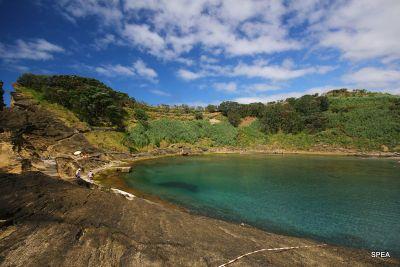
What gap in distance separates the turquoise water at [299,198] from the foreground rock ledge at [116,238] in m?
3.91

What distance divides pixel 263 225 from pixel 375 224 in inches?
274

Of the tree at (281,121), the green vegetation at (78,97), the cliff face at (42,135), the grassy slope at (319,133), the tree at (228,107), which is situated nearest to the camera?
the cliff face at (42,135)

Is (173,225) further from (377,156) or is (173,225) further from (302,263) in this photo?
(377,156)

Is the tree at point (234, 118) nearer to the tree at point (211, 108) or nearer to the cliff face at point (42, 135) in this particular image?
the tree at point (211, 108)

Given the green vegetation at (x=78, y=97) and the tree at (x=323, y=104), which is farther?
the tree at (x=323, y=104)

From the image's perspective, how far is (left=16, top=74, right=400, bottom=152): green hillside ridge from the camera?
169ft

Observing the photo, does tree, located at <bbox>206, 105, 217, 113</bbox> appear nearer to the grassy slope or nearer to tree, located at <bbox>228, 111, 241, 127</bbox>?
tree, located at <bbox>228, 111, 241, 127</bbox>

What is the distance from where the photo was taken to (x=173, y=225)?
12.6 meters

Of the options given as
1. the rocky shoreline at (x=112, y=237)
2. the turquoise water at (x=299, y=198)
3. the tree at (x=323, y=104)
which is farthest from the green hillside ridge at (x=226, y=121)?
the rocky shoreline at (x=112, y=237)

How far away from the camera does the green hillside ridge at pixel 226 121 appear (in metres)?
51.5

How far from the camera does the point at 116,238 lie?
33.1 ft

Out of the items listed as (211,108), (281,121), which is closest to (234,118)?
(281,121)

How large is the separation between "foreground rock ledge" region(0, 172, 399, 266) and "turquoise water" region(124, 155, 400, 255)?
12.8ft

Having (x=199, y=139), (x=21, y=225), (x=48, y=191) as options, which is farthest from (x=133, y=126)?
(x=21, y=225)
